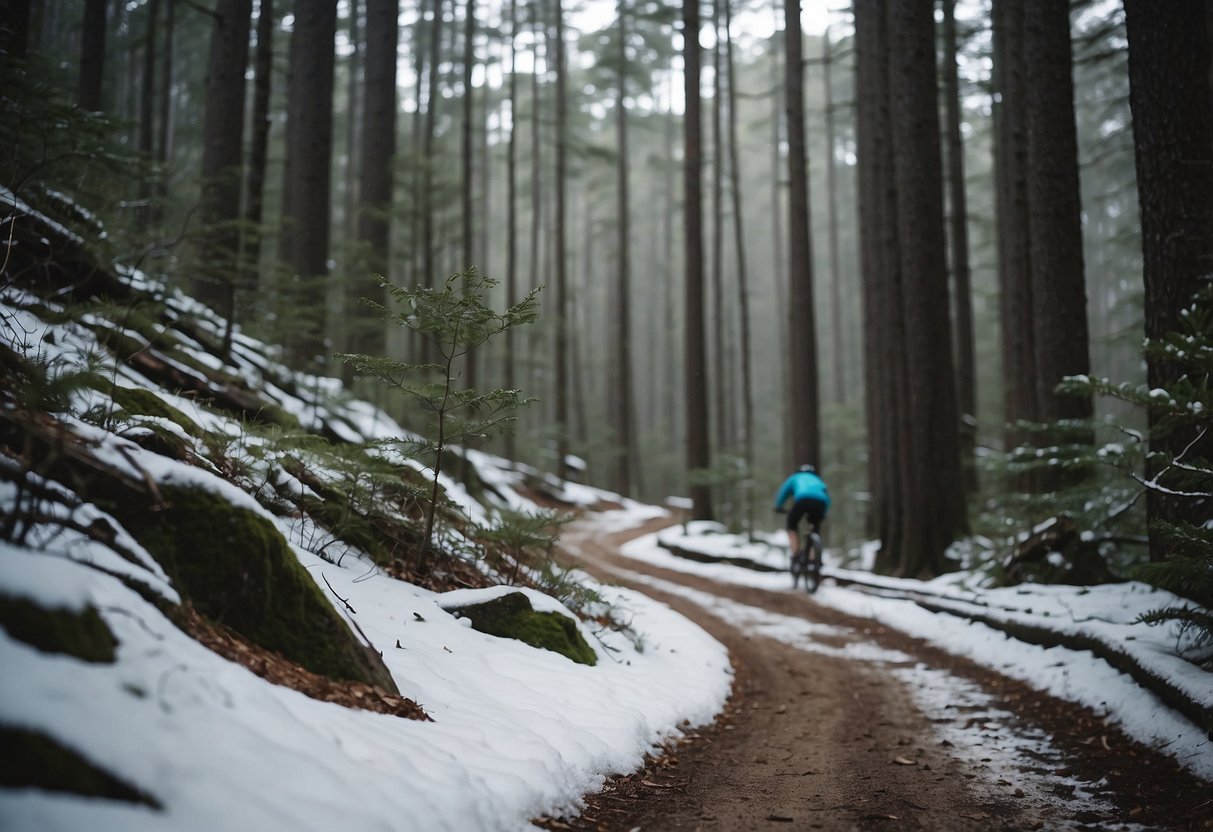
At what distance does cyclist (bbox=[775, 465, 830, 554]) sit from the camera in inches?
443

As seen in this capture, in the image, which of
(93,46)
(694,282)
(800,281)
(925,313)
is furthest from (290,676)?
(694,282)

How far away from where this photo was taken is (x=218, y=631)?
3.10m

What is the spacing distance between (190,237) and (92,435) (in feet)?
13.2

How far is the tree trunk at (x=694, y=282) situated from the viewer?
18734 mm

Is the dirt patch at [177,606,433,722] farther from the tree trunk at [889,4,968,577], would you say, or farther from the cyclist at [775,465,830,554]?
the tree trunk at [889,4,968,577]

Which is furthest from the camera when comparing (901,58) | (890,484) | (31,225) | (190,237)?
(890,484)

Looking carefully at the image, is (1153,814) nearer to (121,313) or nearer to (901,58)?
(121,313)

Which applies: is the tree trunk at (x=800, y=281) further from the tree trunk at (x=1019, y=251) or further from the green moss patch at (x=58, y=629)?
the green moss patch at (x=58, y=629)

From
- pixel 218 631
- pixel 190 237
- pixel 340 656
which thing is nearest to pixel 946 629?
pixel 340 656

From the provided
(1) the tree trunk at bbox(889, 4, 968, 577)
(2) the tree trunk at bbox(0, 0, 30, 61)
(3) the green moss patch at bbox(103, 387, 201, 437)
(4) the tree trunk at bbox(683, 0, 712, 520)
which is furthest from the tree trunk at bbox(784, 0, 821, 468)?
(2) the tree trunk at bbox(0, 0, 30, 61)

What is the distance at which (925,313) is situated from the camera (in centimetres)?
1131

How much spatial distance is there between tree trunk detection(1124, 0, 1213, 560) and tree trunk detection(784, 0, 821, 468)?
32.6ft

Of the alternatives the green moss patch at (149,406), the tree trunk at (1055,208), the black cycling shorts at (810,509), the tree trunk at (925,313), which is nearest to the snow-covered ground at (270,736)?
the green moss patch at (149,406)

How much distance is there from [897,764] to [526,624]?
104 inches
